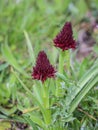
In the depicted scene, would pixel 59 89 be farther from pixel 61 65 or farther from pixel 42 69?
pixel 42 69

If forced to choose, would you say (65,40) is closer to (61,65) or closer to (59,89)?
(61,65)

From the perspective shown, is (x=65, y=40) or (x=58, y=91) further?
(x=58, y=91)

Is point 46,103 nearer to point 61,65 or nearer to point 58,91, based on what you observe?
point 58,91

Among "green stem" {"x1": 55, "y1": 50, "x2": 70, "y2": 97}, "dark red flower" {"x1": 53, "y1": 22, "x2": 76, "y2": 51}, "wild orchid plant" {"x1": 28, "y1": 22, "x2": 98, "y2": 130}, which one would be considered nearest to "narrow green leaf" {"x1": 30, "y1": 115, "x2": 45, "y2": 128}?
"wild orchid plant" {"x1": 28, "y1": 22, "x2": 98, "y2": 130}

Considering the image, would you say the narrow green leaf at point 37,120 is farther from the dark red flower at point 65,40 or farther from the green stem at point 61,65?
the dark red flower at point 65,40

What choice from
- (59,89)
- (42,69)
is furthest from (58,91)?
(42,69)

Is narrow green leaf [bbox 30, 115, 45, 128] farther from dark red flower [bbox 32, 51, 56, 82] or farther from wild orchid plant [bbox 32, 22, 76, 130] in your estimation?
dark red flower [bbox 32, 51, 56, 82]

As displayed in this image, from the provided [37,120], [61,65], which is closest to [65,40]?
[61,65]

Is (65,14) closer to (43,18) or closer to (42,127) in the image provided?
A: (43,18)

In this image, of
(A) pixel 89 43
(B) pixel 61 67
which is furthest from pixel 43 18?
(B) pixel 61 67

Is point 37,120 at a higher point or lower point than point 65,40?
lower

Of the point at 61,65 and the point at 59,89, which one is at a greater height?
the point at 61,65

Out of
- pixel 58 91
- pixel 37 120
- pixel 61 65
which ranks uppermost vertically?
pixel 61 65
